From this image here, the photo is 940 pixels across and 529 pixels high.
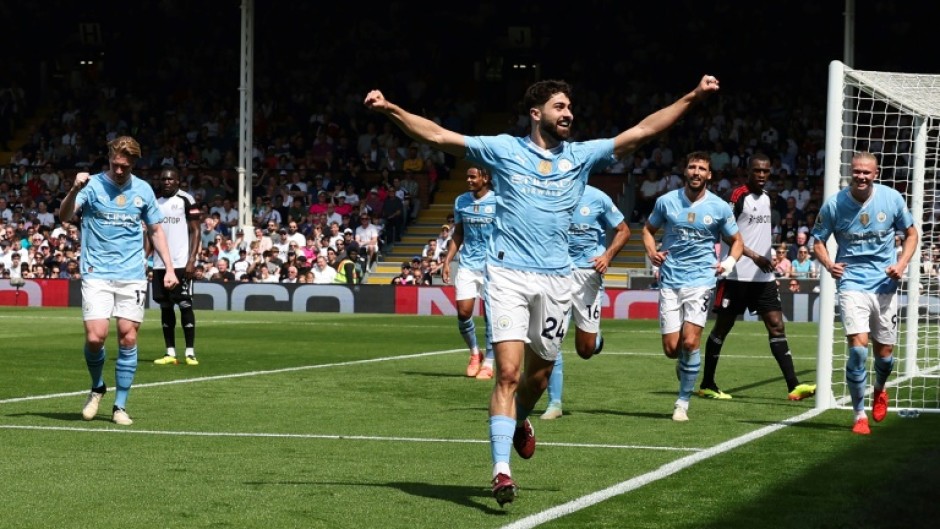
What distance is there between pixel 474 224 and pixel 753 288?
2.89 metres

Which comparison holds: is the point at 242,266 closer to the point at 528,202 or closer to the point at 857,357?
the point at 857,357

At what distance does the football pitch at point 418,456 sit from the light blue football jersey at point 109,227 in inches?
44.3

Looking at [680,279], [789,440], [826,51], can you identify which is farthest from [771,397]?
[826,51]

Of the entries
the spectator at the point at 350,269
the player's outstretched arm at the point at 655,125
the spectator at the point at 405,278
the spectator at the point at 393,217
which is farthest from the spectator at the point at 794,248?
the player's outstretched arm at the point at 655,125

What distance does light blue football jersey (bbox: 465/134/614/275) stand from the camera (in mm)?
8070

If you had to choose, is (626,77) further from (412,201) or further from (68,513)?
(68,513)

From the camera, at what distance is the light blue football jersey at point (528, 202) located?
8.07 meters

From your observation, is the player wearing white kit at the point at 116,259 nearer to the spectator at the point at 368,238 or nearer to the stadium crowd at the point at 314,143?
the stadium crowd at the point at 314,143

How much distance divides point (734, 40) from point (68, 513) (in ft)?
116

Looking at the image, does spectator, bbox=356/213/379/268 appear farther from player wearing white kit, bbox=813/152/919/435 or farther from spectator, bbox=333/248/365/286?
player wearing white kit, bbox=813/152/919/435

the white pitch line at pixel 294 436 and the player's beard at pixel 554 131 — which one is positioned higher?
the player's beard at pixel 554 131

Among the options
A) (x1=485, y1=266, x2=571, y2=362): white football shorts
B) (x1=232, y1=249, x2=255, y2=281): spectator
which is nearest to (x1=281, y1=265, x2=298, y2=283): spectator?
(x1=232, y1=249, x2=255, y2=281): spectator

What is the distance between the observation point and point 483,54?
A: 1800 inches

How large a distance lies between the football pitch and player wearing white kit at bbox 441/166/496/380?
413 millimetres
